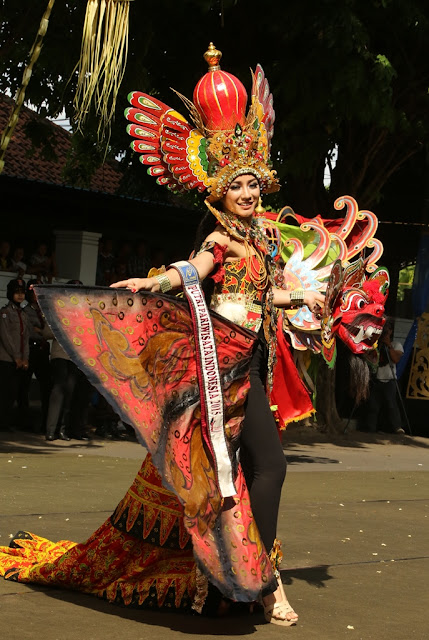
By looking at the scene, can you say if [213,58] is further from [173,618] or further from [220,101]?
[173,618]

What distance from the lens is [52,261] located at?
15328 mm

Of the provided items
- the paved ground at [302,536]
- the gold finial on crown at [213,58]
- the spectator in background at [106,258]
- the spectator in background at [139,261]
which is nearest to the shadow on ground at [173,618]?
the paved ground at [302,536]

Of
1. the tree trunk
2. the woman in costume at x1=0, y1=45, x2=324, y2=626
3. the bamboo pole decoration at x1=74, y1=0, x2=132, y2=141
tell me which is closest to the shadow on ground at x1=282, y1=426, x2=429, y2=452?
the tree trunk

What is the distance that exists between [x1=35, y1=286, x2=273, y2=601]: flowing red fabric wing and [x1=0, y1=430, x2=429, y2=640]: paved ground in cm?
35

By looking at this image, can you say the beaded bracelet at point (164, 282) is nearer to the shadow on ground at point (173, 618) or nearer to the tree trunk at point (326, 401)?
the shadow on ground at point (173, 618)

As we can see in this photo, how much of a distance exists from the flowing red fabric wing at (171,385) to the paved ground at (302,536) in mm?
353

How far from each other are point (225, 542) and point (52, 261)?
1130cm

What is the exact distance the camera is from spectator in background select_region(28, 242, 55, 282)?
48.4ft

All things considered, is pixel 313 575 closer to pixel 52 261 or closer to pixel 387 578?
pixel 387 578

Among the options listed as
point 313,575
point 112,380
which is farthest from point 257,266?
point 313,575

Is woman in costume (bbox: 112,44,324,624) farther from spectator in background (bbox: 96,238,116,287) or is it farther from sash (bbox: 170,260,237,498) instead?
spectator in background (bbox: 96,238,116,287)

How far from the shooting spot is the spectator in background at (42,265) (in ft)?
48.4

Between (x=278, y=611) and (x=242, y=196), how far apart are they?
1.77 metres

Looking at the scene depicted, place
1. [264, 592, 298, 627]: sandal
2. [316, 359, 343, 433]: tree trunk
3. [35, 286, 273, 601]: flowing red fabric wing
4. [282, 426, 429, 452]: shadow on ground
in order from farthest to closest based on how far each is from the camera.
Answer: [316, 359, 343, 433]: tree trunk, [282, 426, 429, 452]: shadow on ground, [264, 592, 298, 627]: sandal, [35, 286, 273, 601]: flowing red fabric wing
